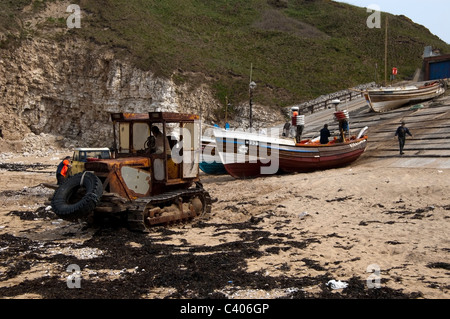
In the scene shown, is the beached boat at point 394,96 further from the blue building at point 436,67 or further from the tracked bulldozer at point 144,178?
the tracked bulldozer at point 144,178

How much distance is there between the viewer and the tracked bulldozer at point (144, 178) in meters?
9.24

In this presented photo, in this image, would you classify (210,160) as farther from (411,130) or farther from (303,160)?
(411,130)

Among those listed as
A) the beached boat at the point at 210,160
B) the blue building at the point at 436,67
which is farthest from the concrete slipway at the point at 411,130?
the blue building at the point at 436,67

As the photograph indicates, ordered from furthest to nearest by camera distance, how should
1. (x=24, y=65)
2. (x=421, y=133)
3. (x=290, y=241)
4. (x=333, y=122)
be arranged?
(x=24, y=65), (x=333, y=122), (x=421, y=133), (x=290, y=241)

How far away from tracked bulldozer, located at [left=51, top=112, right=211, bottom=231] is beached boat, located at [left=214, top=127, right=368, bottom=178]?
580 centimetres

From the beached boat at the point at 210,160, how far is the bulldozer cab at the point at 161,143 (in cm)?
929

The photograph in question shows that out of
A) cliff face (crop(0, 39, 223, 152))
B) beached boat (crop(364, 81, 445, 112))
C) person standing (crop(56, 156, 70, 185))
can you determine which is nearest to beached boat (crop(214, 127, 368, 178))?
person standing (crop(56, 156, 70, 185))

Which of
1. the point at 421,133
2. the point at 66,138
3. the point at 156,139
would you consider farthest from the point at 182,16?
the point at 156,139

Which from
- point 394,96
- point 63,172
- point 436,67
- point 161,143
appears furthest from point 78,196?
point 436,67

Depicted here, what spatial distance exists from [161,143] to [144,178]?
0.96 meters

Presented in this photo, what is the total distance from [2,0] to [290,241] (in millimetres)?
45376

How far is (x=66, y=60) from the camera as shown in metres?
38.0
